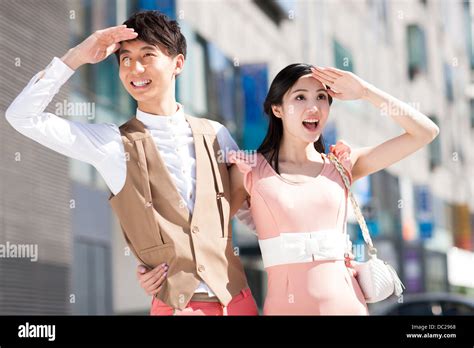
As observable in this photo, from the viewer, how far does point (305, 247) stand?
140 inches

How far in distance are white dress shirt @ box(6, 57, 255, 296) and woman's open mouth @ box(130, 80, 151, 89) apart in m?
0.13

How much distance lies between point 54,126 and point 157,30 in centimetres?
56

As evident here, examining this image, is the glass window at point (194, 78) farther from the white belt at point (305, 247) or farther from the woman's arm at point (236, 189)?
the white belt at point (305, 247)

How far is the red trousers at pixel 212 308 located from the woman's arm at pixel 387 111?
80 cm

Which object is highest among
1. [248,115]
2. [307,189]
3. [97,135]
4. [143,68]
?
[248,115]

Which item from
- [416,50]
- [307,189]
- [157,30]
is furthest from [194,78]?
[307,189]

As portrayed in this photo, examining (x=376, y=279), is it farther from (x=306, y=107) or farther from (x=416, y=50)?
(x=416, y=50)

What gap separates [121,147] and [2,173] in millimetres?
6206

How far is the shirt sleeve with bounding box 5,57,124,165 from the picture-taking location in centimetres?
347

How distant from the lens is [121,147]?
3594 millimetres

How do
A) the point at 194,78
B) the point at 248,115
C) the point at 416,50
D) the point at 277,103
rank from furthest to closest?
the point at 416,50
the point at 248,115
the point at 194,78
the point at 277,103

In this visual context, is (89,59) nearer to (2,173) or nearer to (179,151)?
(179,151)

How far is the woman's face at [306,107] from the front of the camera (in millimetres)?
3648

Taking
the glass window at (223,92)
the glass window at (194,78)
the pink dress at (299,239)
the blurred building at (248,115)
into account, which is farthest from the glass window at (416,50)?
the pink dress at (299,239)
